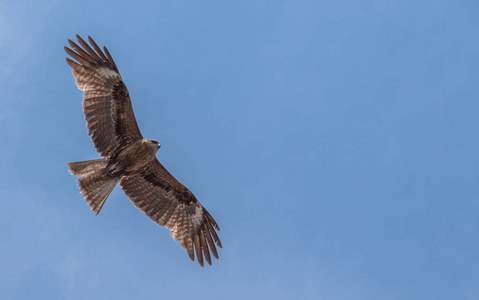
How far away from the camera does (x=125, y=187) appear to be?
51.9ft

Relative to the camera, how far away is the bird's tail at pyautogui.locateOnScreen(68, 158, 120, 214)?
1482cm

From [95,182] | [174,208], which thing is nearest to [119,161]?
[95,182]

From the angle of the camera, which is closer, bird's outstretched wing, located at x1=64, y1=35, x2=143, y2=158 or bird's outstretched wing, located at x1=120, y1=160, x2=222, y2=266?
bird's outstretched wing, located at x1=64, y1=35, x2=143, y2=158

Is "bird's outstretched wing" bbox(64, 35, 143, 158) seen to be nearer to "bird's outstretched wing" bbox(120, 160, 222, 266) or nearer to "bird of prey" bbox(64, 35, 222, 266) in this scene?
"bird of prey" bbox(64, 35, 222, 266)

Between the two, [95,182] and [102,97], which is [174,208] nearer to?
[95,182]

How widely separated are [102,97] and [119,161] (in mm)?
1397

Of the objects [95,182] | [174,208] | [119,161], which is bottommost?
[95,182]

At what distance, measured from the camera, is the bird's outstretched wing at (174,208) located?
15.9 metres

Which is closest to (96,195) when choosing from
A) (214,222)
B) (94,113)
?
(94,113)

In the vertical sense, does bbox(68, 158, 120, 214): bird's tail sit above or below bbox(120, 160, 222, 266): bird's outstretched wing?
below

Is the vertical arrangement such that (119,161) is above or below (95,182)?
above

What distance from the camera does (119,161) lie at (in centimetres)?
1509

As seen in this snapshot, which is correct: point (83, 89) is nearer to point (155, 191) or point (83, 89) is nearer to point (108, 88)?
point (108, 88)

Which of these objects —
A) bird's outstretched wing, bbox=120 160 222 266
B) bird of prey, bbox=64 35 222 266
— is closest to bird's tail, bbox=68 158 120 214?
bird of prey, bbox=64 35 222 266
